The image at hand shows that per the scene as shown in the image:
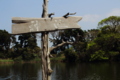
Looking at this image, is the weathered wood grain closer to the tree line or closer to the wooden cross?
the wooden cross

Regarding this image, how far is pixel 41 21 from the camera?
3564mm

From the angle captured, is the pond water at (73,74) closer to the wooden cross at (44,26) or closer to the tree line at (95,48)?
the tree line at (95,48)

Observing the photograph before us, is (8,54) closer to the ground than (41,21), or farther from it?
closer to the ground

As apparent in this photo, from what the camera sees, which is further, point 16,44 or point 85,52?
point 16,44

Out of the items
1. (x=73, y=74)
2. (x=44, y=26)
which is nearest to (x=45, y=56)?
(x=44, y=26)

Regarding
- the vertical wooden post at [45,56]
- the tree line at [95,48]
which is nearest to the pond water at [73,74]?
the tree line at [95,48]

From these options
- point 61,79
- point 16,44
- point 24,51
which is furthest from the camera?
point 16,44

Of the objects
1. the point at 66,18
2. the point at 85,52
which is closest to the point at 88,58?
the point at 85,52

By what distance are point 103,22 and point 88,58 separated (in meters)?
7.84

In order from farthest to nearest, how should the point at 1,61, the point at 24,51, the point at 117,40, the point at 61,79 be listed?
the point at 24,51 < the point at 1,61 < the point at 117,40 < the point at 61,79

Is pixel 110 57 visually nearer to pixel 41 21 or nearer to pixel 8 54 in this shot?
pixel 8 54

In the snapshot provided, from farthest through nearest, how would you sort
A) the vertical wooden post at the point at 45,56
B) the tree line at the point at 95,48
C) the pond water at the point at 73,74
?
the tree line at the point at 95,48 → the pond water at the point at 73,74 → the vertical wooden post at the point at 45,56

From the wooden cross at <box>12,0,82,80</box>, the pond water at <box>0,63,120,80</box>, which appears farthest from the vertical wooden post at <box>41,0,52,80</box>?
the pond water at <box>0,63,120,80</box>

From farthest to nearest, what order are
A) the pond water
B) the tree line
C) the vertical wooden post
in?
the tree line, the pond water, the vertical wooden post
